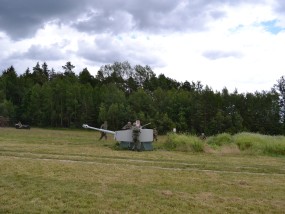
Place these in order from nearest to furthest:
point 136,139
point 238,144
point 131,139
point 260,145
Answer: point 136,139 < point 131,139 < point 260,145 < point 238,144

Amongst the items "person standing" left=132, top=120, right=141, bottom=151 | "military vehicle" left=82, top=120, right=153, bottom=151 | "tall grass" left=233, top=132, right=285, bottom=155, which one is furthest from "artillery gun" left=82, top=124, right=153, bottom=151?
"tall grass" left=233, top=132, right=285, bottom=155

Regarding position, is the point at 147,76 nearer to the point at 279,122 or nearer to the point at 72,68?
the point at 72,68

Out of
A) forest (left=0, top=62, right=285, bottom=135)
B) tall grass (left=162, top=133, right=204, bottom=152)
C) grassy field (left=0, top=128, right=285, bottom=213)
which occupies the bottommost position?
grassy field (left=0, top=128, right=285, bottom=213)

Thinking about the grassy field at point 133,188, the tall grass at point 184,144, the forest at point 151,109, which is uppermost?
the forest at point 151,109

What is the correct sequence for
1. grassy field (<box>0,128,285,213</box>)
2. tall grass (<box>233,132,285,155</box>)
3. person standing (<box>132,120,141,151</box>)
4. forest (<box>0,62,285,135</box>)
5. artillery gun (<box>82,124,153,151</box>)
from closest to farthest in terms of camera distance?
grassy field (<box>0,128,285,213</box>) < person standing (<box>132,120,141,151</box>) < artillery gun (<box>82,124,153,151</box>) < tall grass (<box>233,132,285,155</box>) < forest (<box>0,62,285,135</box>)

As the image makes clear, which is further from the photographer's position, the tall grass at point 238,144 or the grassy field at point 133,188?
the tall grass at point 238,144

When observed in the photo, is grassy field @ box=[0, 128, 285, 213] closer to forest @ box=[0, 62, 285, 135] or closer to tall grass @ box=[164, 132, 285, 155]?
tall grass @ box=[164, 132, 285, 155]

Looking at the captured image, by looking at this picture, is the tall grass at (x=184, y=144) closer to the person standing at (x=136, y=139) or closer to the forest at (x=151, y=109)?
the person standing at (x=136, y=139)

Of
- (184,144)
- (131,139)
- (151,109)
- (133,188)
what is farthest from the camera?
(151,109)

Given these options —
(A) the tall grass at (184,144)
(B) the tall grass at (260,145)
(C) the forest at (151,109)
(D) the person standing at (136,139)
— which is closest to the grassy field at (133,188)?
(D) the person standing at (136,139)

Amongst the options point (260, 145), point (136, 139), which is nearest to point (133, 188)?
point (136, 139)

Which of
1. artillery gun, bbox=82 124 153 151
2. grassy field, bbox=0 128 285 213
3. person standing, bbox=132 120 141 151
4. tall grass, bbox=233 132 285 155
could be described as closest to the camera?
grassy field, bbox=0 128 285 213

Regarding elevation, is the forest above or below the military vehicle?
above

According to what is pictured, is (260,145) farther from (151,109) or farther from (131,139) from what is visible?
(151,109)
